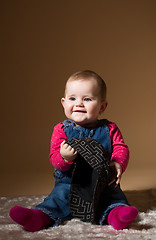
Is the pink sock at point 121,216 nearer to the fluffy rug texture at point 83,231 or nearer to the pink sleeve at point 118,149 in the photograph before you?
the fluffy rug texture at point 83,231

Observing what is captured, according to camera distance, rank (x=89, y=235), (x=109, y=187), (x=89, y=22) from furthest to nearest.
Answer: (x=89, y=22) → (x=109, y=187) → (x=89, y=235)

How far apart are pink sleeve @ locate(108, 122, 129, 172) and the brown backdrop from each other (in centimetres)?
121

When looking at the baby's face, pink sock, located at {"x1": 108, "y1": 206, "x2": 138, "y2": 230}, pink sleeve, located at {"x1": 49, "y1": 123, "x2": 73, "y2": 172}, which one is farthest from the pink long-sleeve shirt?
pink sock, located at {"x1": 108, "y1": 206, "x2": 138, "y2": 230}

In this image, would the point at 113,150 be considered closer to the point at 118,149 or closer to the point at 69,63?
the point at 118,149

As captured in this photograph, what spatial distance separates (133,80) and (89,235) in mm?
2112

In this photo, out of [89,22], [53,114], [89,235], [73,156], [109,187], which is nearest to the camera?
[89,235]

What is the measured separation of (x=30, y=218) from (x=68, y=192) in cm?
26

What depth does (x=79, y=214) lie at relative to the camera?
1545 mm

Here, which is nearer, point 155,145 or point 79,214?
point 79,214

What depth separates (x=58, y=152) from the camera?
64.3 inches

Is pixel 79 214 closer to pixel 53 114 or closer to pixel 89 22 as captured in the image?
pixel 53 114

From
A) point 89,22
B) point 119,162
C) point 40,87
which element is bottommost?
point 119,162

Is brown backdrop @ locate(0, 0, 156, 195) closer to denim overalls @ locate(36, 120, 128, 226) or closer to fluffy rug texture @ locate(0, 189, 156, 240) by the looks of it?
denim overalls @ locate(36, 120, 128, 226)

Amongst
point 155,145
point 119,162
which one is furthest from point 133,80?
point 119,162
